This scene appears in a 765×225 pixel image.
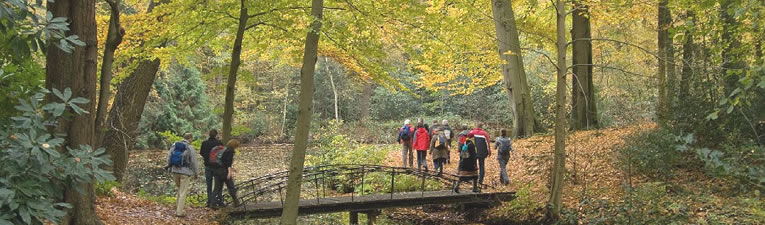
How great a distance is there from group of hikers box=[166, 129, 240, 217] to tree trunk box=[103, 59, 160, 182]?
70.7 inches

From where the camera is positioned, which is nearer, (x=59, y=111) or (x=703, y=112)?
(x=59, y=111)

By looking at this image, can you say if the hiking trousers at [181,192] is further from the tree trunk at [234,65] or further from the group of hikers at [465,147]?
the group of hikers at [465,147]

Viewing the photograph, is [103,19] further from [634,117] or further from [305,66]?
[634,117]

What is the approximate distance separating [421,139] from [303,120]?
6.39m

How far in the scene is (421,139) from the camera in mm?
13219

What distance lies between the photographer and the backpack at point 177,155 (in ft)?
28.6

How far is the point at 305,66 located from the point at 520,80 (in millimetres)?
10161

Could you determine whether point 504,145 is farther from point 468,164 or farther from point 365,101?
point 365,101

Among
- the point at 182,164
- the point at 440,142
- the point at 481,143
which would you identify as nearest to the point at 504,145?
the point at 481,143

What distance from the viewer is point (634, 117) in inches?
623

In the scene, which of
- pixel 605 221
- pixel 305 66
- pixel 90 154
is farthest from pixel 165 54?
pixel 605 221

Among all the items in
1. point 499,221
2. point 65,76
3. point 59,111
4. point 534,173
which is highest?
point 65,76

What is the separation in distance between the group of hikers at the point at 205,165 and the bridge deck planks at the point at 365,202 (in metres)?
0.55

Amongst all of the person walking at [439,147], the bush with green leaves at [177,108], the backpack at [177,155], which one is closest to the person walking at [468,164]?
the person walking at [439,147]
